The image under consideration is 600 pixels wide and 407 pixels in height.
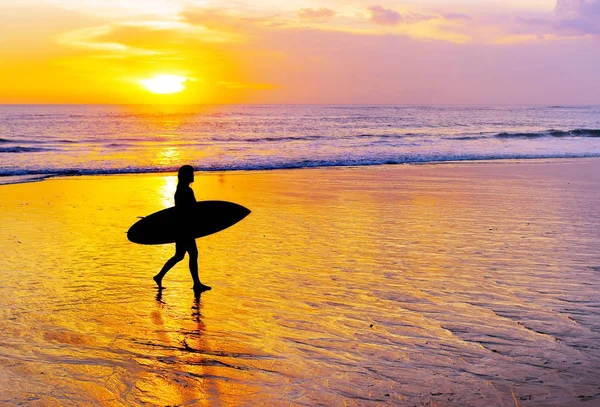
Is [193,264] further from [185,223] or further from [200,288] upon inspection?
[185,223]

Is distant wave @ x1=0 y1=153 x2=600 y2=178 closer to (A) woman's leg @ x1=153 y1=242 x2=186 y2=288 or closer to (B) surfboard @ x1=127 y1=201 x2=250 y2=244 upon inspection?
(B) surfboard @ x1=127 y1=201 x2=250 y2=244

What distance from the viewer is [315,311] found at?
705 centimetres

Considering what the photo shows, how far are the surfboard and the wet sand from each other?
61cm

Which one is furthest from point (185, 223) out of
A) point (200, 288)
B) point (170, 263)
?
point (200, 288)

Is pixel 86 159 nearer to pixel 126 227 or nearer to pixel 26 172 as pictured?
pixel 26 172

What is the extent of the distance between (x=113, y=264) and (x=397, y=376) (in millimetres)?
5308

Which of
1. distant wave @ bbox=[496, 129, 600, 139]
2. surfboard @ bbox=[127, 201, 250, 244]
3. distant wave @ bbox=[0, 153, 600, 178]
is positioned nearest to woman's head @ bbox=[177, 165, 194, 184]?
surfboard @ bbox=[127, 201, 250, 244]

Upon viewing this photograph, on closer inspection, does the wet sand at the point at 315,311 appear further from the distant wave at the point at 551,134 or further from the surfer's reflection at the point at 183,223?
the distant wave at the point at 551,134

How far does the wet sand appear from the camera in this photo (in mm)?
5156

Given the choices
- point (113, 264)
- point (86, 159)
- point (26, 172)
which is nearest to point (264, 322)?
point (113, 264)

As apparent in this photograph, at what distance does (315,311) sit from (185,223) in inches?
83.7

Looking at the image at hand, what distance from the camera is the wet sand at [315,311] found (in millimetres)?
5156

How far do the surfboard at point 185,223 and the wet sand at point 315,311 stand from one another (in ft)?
2.00

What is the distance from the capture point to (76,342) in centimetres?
620
